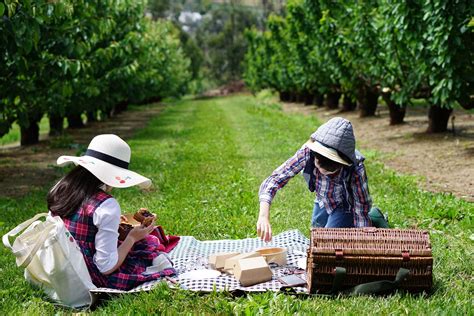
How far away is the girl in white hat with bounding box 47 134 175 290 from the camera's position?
4516 mm

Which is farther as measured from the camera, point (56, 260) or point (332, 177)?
point (332, 177)

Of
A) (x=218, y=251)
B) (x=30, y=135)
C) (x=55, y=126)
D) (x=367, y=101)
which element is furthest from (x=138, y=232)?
(x=367, y=101)

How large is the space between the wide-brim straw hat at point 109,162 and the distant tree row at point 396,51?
730cm

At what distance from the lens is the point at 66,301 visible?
4648 mm

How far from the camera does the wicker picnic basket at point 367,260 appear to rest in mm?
4594

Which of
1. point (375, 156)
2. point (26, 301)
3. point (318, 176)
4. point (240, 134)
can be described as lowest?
point (240, 134)

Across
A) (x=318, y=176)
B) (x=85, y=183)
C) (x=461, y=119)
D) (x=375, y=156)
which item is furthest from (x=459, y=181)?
(x=461, y=119)

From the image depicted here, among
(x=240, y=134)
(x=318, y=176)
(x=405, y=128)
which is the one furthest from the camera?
(x=240, y=134)

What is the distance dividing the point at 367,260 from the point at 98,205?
1969 millimetres

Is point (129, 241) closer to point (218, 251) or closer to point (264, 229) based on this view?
point (264, 229)

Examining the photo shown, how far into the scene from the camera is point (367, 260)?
4.60 meters

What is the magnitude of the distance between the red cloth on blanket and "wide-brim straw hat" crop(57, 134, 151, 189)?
1161 millimetres

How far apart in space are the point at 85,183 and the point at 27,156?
10959 millimetres

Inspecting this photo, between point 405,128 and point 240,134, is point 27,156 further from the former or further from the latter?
point 405,128
